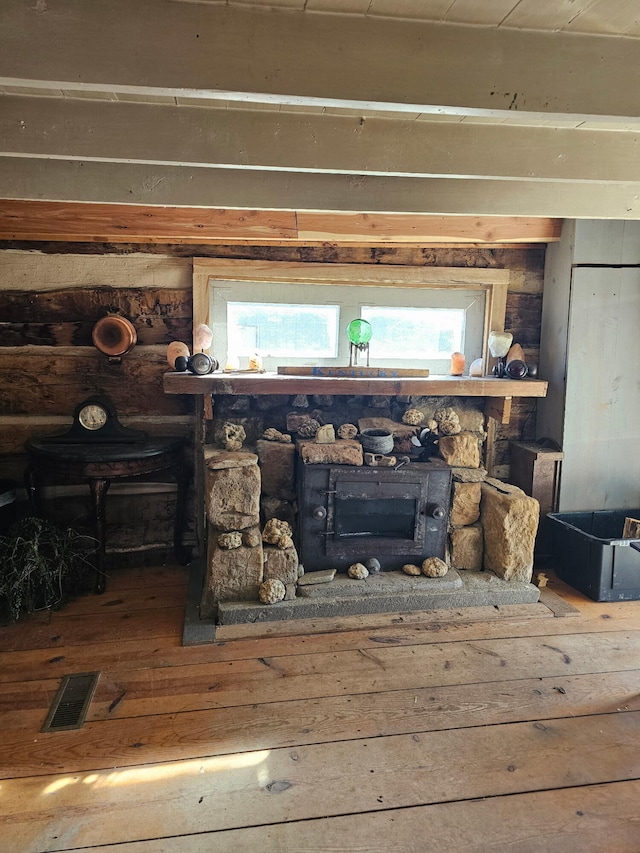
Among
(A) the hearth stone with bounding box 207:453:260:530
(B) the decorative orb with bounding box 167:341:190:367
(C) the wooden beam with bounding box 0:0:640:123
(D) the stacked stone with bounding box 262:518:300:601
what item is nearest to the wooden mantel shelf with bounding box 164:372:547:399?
(B) the decorative orb with bounding box 167:341:190:367

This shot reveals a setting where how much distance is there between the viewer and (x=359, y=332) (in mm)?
2916

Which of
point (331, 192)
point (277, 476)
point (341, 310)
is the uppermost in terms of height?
point (331, 192)

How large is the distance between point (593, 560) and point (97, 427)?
2864 mm

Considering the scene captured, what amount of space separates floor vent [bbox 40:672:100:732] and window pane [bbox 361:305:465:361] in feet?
7.58

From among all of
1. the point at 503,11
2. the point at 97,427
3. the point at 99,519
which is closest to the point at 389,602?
the point at 99,519

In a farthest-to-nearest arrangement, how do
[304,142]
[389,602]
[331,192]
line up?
[389,602]
[331,192]
[304,142]

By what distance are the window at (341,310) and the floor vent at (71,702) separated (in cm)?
181

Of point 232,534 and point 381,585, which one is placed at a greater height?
point 232,534

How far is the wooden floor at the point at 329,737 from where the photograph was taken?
1.43 metres

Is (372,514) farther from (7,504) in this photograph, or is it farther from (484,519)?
(7,504)

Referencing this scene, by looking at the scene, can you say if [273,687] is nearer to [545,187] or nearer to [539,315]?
[545,187]

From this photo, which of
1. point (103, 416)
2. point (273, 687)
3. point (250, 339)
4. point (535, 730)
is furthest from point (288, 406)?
point (535, 730)

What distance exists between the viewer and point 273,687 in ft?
6.63

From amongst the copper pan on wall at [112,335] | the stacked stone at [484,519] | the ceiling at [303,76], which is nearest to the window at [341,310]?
the copper pan on wall at [112,335]
